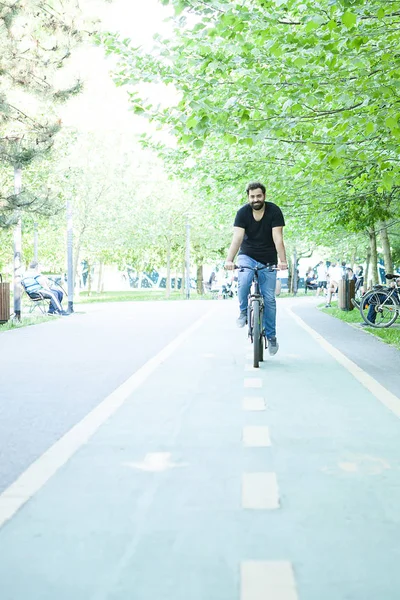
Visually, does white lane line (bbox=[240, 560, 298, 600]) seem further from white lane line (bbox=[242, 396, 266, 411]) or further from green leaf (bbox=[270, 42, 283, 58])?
green leaf (bbox=[270, 42, 283, 58])

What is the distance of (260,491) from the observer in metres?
4.34

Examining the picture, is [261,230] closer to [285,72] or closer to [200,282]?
[285,72]

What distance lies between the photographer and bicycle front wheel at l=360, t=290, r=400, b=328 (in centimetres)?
1734

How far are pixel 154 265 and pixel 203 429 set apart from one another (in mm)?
56207

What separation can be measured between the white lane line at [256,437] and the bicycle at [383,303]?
11.6 meters

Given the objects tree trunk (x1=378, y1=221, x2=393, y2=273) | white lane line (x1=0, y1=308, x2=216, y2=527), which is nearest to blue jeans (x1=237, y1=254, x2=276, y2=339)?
white lane line (x1=0, y1=308, x2=216, y2=527)

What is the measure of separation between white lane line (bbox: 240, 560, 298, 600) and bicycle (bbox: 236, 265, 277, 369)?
6.42 m

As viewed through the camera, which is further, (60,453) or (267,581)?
(60,453)

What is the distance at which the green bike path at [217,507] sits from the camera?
310 centimetres

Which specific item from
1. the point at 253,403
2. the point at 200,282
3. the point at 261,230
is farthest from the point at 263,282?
the point at 200,282

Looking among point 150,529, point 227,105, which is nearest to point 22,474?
point 150,529

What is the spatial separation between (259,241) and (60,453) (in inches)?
209

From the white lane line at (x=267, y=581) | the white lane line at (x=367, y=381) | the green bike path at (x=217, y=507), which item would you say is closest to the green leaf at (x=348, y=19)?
the white lane line at (x=367, y=381)

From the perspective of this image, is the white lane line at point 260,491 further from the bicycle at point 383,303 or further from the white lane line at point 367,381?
the bicycle at point 383,303
